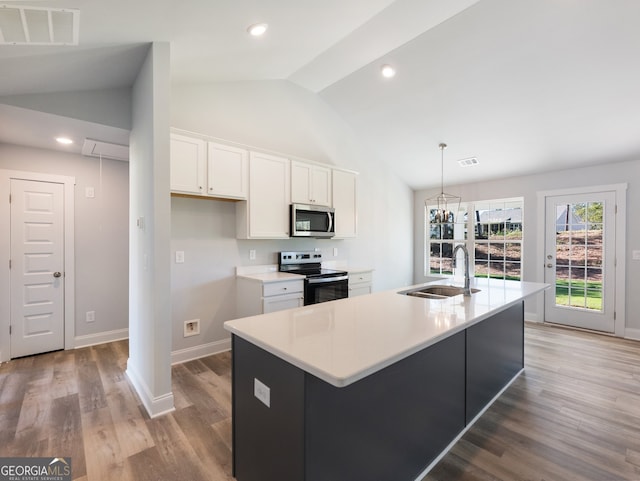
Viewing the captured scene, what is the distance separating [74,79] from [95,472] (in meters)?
2.61

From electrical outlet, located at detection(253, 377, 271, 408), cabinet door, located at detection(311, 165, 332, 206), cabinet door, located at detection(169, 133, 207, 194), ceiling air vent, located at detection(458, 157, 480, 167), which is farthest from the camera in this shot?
ceiling air vent, located at detection(458, 157, 480, 167)

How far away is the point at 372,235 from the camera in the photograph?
17.3 feet

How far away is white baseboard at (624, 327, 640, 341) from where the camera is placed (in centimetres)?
386

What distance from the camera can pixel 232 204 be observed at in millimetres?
3564

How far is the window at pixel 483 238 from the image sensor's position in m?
4.95

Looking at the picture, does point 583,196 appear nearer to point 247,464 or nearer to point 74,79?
point 247,464

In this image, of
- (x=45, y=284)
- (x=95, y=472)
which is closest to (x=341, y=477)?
(x=95, y=472)

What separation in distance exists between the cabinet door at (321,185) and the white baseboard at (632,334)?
411 centimetres

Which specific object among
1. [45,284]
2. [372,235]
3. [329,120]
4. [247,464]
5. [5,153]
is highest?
[329,120]

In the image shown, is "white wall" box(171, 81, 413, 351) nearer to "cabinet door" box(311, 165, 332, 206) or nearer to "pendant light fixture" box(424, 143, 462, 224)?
"cabinet door" box(311, 165, 332, 206)

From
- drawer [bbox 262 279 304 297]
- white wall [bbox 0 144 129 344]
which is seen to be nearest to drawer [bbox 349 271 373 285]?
drawer [bbox 262 279 304 297]

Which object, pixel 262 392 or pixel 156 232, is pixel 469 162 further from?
pixel 262 392

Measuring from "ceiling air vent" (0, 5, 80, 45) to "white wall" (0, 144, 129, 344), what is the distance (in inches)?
81.3

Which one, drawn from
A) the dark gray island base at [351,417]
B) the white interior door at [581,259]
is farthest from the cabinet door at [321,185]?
the white interior door at [581,259]
